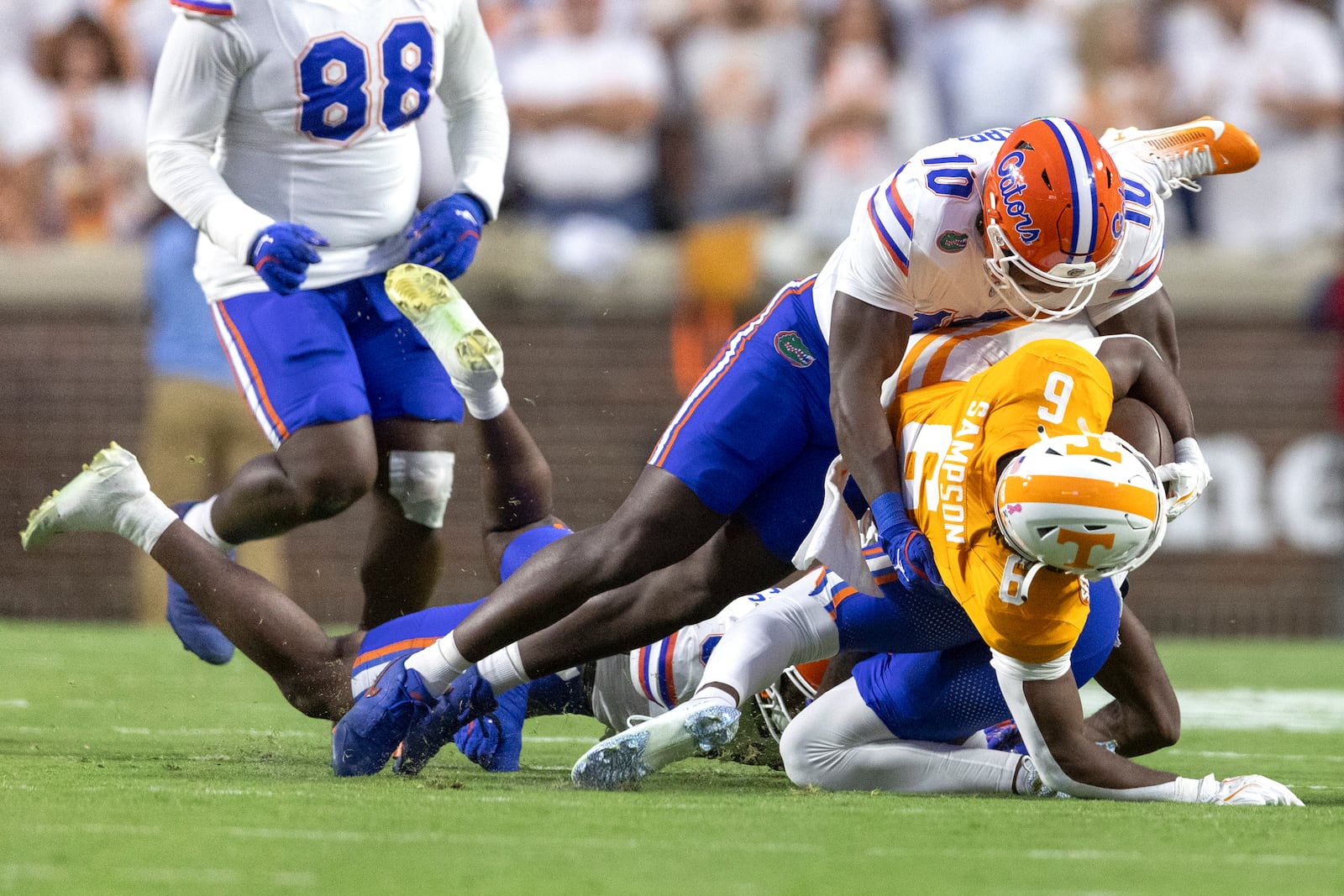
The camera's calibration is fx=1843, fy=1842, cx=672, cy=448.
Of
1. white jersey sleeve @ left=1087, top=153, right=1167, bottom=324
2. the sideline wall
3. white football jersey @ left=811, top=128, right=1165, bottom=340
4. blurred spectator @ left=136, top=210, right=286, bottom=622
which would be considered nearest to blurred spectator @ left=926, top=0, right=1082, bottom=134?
the sideline wall

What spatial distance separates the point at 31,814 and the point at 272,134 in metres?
2.33

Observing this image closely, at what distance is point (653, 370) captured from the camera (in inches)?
373

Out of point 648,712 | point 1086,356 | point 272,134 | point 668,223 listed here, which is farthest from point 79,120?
point 1086,356

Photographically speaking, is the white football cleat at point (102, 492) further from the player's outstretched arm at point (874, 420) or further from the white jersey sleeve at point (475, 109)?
the player's outstretched arm at point (874, 420)

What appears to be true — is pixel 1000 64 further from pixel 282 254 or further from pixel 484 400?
pixel 282 254

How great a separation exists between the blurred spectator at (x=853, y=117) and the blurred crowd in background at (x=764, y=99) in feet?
0.03

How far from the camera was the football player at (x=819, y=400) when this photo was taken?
155 inches

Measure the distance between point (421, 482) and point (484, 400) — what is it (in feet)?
1.22

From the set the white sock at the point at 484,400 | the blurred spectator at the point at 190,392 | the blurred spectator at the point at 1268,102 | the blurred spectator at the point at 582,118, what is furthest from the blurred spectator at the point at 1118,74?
the white sock at the point at 484,400

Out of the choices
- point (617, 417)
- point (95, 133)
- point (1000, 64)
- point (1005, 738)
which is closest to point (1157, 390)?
point (1005, 738)

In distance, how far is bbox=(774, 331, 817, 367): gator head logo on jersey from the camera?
427cm

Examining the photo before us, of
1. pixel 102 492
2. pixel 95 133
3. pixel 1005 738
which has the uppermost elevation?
pixel 95 133

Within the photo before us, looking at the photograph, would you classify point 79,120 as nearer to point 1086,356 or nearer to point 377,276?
point 377,276

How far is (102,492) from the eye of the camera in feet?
15.5
